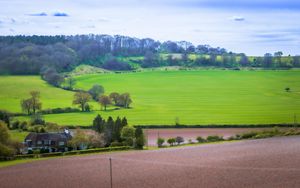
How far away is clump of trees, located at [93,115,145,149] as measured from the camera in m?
41.2

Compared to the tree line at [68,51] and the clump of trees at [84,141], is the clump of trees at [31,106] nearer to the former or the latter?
the clump of trees at [84,141]

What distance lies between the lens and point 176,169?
29203 millimetres

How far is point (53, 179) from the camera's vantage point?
2736 centimetres

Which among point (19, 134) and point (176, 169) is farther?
point (19, 134)

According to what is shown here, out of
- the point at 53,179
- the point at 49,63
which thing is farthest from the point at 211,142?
the point at 49,63

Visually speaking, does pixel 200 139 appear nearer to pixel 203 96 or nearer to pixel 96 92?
pixel 96 92

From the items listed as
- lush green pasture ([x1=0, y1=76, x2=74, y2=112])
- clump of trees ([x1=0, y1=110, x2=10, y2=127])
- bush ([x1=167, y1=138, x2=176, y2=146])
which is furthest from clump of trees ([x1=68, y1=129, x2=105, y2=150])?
lush green pasture ([x1=0, y1=76, x2=74, y2=112])

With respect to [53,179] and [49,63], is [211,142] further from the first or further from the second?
[49,63]

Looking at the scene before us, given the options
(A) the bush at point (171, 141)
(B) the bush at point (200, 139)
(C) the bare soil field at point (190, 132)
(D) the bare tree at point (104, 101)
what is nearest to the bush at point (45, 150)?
(C) the bare soil field at point (190, 132)

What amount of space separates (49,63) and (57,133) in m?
49.6

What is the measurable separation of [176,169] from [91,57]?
84396mm

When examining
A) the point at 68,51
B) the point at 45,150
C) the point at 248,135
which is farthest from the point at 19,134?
the point at 68,51

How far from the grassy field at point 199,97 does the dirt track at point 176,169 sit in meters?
18.5

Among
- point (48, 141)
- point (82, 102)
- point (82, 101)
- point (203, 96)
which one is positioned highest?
point (82, 101)
